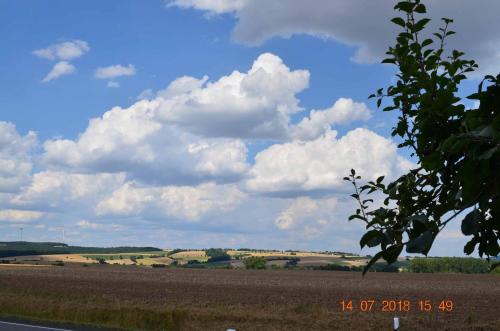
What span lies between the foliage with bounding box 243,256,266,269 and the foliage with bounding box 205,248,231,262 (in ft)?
75.7

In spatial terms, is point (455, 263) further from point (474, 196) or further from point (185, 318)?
point (474, 196)

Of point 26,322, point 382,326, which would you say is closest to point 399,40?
point 382,326

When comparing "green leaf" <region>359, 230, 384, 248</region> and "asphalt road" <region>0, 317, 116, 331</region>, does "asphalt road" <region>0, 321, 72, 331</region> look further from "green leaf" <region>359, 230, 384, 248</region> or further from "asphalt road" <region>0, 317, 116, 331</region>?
"green leaf" <region>359, 230, 384, 248</region>

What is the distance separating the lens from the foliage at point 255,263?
115500 millimetres

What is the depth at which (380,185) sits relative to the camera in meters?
3.21

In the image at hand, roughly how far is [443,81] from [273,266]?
118 metres

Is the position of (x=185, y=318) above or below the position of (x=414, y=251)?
below

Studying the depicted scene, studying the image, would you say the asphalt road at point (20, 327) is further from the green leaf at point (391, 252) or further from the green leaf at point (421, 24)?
the green leaf at point (391, 252)

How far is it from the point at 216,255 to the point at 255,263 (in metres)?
39.6

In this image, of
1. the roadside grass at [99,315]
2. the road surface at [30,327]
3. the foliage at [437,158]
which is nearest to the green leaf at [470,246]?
the foliage at [437,158]

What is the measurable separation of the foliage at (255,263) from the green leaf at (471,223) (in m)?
115

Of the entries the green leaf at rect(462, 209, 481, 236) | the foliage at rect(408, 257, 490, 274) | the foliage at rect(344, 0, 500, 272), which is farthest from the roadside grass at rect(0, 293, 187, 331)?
the foliage at rect(408, 257, 490, 274)

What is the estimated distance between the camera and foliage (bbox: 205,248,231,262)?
141750 mm

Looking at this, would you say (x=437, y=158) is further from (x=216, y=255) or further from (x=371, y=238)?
(x=216, y=255)
